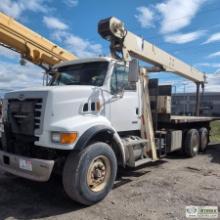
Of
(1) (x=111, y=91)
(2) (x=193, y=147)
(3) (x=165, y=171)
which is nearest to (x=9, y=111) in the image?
(1) (x=111, y=91)

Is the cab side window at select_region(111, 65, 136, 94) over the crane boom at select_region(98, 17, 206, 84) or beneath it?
beneath

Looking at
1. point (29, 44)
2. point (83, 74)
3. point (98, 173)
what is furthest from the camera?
point (29, 44)

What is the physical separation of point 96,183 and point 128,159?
Result: 1.20 m

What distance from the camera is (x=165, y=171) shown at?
7.91 metres

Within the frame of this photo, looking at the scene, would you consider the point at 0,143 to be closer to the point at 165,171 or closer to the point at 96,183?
the point at 96,183

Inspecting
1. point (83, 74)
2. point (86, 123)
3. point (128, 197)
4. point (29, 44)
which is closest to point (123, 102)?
point (83, 74)

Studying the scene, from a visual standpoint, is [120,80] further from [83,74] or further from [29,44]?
[29,44]

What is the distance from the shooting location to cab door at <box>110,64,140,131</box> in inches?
251

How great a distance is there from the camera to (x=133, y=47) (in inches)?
310

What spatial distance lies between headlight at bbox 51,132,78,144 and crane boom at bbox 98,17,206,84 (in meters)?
2.97

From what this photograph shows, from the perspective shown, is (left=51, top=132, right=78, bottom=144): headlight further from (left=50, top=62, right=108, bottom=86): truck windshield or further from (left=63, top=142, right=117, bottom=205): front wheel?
(left=50, top=62, right=108, bottom=86): truck windshield

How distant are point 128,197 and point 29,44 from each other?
5106 millimetres

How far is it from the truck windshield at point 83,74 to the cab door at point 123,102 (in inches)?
10.6

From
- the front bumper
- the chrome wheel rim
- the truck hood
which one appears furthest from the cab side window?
the front bumper
